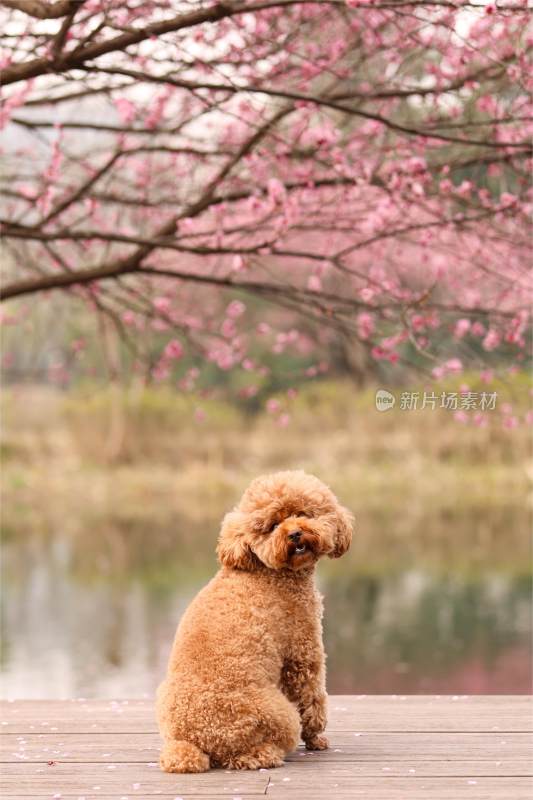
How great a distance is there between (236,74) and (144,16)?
0.52 m

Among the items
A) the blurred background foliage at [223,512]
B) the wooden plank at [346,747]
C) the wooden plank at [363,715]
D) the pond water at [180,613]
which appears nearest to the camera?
the wooden plank at [346,747]

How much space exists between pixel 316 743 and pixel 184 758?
388 millimetres

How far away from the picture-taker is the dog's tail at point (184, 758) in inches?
104

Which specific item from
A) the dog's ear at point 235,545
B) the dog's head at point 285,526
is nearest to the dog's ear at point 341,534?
the dog's head at point 285,526

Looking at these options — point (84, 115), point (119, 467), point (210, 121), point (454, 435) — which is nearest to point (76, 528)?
point (119, 467)

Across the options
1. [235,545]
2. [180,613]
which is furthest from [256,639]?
[180,613]

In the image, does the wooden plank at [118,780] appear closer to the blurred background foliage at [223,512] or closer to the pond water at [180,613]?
the blurred background foliage at [223,512]

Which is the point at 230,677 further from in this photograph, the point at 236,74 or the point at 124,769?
the point at 236,74

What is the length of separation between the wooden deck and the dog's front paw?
0.07 ft

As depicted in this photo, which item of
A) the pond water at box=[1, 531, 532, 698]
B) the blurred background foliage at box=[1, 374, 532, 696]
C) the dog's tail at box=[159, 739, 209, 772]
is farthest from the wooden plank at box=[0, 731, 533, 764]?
the pond water at box=[1, 531, 532, 698]

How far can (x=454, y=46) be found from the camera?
4.00 metres

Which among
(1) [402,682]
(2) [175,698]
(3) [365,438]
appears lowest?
(1) [402,682]

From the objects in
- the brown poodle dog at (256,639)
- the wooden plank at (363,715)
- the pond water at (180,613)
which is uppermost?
the brown poodle dog at (256,639)

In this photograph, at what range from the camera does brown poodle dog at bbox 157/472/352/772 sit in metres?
2.58
